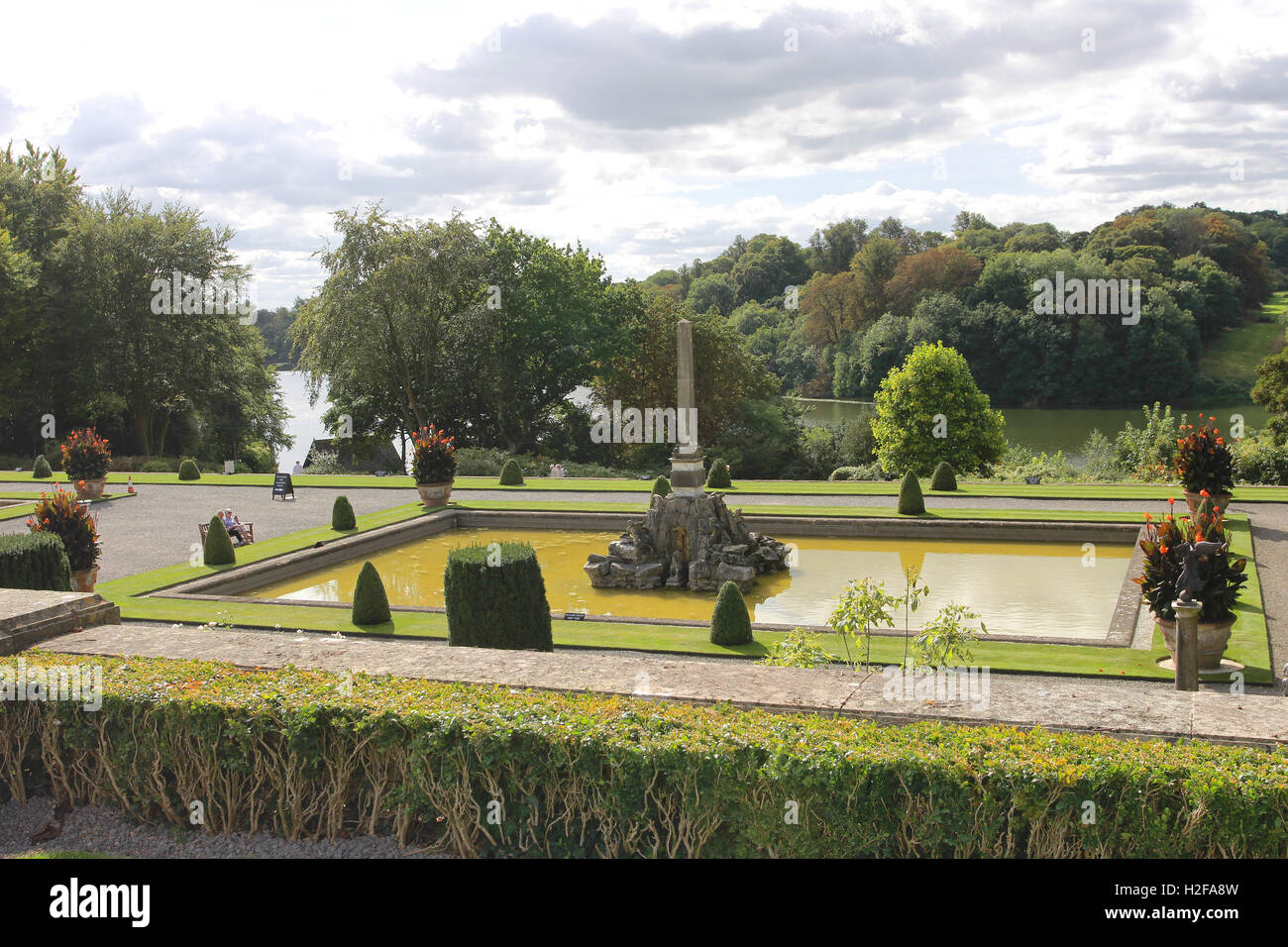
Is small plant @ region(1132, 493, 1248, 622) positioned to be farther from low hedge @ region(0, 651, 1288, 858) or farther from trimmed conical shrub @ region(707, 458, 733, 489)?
trimmed conical shrub @ region(707, 458, 733, 489)

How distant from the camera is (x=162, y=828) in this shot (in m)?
6.72

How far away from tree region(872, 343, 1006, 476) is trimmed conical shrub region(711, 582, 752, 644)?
25.0 meters

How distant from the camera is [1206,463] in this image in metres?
17.2

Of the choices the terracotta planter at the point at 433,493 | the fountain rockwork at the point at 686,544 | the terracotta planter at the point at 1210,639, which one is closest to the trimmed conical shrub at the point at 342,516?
the terracotta planter at the point at 433,493

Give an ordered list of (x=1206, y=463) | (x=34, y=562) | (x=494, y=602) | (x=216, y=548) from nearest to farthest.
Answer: (x=494, y=602)
(x=34, y=562)
(x=1206, y=463)
(x=216, y=548)

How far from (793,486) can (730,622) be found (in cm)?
1559

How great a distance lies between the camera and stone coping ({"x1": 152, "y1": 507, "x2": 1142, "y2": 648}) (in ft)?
45.3

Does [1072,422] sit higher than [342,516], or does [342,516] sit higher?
[1072,422]

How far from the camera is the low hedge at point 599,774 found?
5.02 m

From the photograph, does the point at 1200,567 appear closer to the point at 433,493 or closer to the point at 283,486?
the point at 433,493
